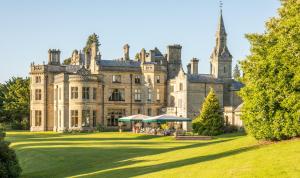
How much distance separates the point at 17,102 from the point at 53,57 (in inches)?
499

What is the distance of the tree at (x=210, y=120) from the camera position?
4903 cm

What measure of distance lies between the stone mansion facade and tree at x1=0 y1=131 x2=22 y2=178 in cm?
3418

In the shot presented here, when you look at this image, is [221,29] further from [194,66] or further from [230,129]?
[230,129]

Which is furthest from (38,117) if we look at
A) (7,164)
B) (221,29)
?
(7,164)

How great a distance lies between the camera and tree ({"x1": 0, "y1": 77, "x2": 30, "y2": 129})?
248ft

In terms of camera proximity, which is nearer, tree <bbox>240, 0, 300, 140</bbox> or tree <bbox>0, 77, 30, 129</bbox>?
tree <bbox>240, 0, 300, 140</bbox>

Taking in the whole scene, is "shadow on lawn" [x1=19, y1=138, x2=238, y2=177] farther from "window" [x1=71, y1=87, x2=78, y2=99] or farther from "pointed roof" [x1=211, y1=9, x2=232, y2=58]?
"pointed roof" [x1=211, y1=9, x2=232, y2=58]

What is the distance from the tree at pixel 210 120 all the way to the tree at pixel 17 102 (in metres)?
34.9

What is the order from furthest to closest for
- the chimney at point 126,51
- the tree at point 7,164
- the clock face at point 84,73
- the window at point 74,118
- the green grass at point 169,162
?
the chimney at point 126,51 → the window at point 74,118 → the clock face at point 84,73 → the tree at point 7,164 → the green grass at point 169,162

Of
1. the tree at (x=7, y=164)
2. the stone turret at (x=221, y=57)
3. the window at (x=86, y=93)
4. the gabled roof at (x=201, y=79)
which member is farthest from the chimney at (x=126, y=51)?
the tree at (x=7, y=164)

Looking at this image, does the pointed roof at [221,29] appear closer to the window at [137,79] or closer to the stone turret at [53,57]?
the window at [137,79]

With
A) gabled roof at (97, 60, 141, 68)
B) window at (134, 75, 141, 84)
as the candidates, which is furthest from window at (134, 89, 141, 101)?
gabled roof at (97, 60, 141, 68)

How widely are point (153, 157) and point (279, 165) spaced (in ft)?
34.5

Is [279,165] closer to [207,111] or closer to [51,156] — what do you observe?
[51,156]
